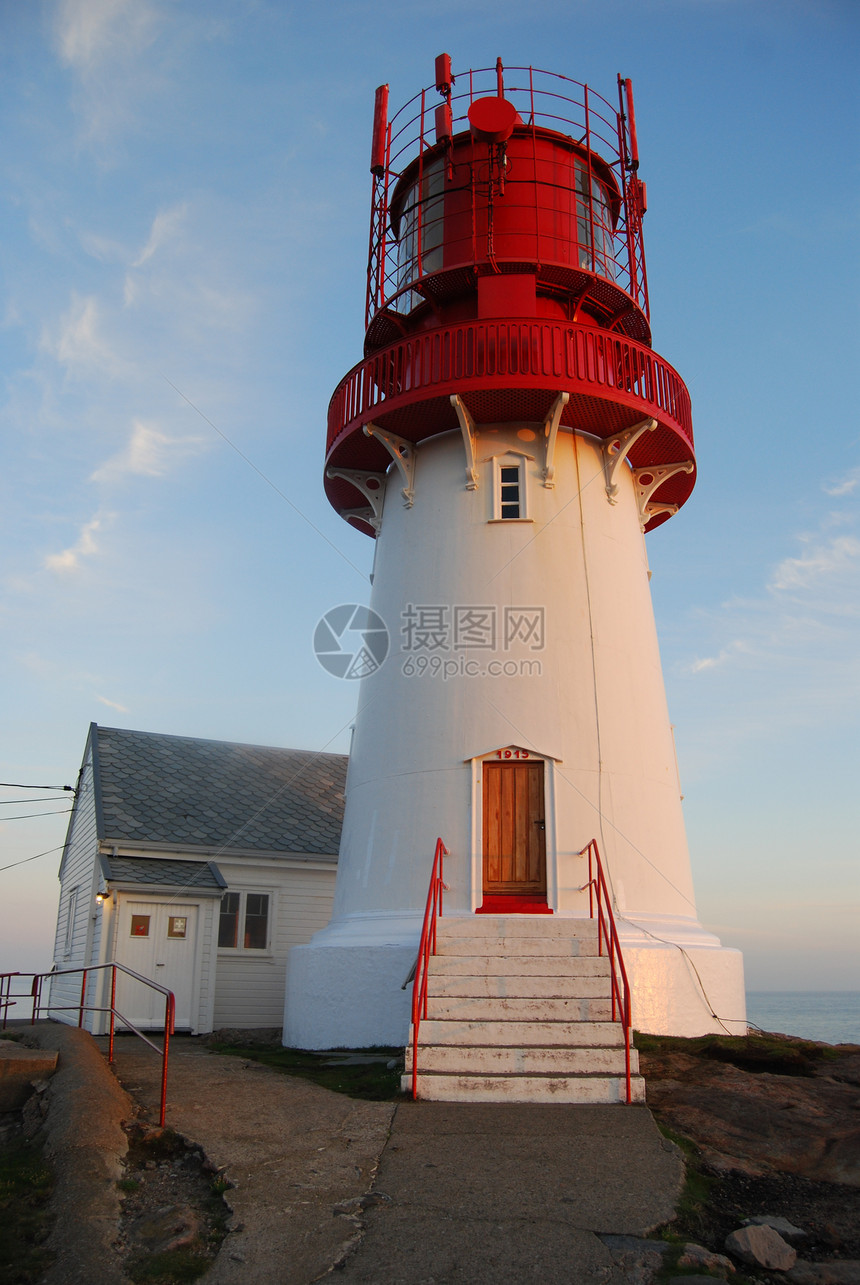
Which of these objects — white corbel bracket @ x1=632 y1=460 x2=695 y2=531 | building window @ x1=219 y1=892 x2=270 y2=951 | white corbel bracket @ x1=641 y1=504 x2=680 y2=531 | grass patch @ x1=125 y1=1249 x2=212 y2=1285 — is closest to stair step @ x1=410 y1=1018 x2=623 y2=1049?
grass patch @ x1=125 y1=1249 x2=212 y2=1285

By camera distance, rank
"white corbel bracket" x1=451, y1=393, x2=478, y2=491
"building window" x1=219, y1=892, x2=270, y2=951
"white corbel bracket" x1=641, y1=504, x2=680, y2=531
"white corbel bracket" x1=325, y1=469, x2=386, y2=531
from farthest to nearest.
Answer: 1. "building window" x1=219, y1=892, x2=270, y2=951
2. "white corbel bracket" x1=641, y1=504, x2=680, y2=531
3. "white corbel bracket" x1=325, y1=469, x2=386, y2=531
4. "white corbel bracket" x1=451, y1=393, x2=478, y2=491

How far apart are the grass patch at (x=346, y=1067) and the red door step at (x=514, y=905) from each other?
191 cm

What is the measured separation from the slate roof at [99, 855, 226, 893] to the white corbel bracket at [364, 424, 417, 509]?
324 inches

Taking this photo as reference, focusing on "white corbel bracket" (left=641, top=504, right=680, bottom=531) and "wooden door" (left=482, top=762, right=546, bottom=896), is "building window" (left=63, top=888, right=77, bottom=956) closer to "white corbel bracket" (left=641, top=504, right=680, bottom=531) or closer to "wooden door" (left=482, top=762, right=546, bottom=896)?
"wooden door" (left=482, top=762, right=546, bottom=896)

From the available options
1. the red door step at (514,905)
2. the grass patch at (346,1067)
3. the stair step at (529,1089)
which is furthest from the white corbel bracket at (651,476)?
the stair step at (529,1089)

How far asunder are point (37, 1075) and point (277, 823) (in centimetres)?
1183

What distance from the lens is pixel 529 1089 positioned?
27.1 ft

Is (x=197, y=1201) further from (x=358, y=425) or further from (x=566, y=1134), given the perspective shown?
(x=358, y=425)

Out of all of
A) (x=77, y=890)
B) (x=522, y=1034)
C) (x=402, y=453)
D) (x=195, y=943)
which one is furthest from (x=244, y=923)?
(x=522, y=1034)

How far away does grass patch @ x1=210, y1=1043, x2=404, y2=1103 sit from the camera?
9.02m

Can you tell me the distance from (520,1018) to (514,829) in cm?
320

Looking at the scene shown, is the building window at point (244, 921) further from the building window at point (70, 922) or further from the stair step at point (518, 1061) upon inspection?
the stair step at point (518, 1061)

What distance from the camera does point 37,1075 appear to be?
8.83 m

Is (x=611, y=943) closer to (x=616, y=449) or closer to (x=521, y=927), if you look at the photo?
(x=521, y=927)
